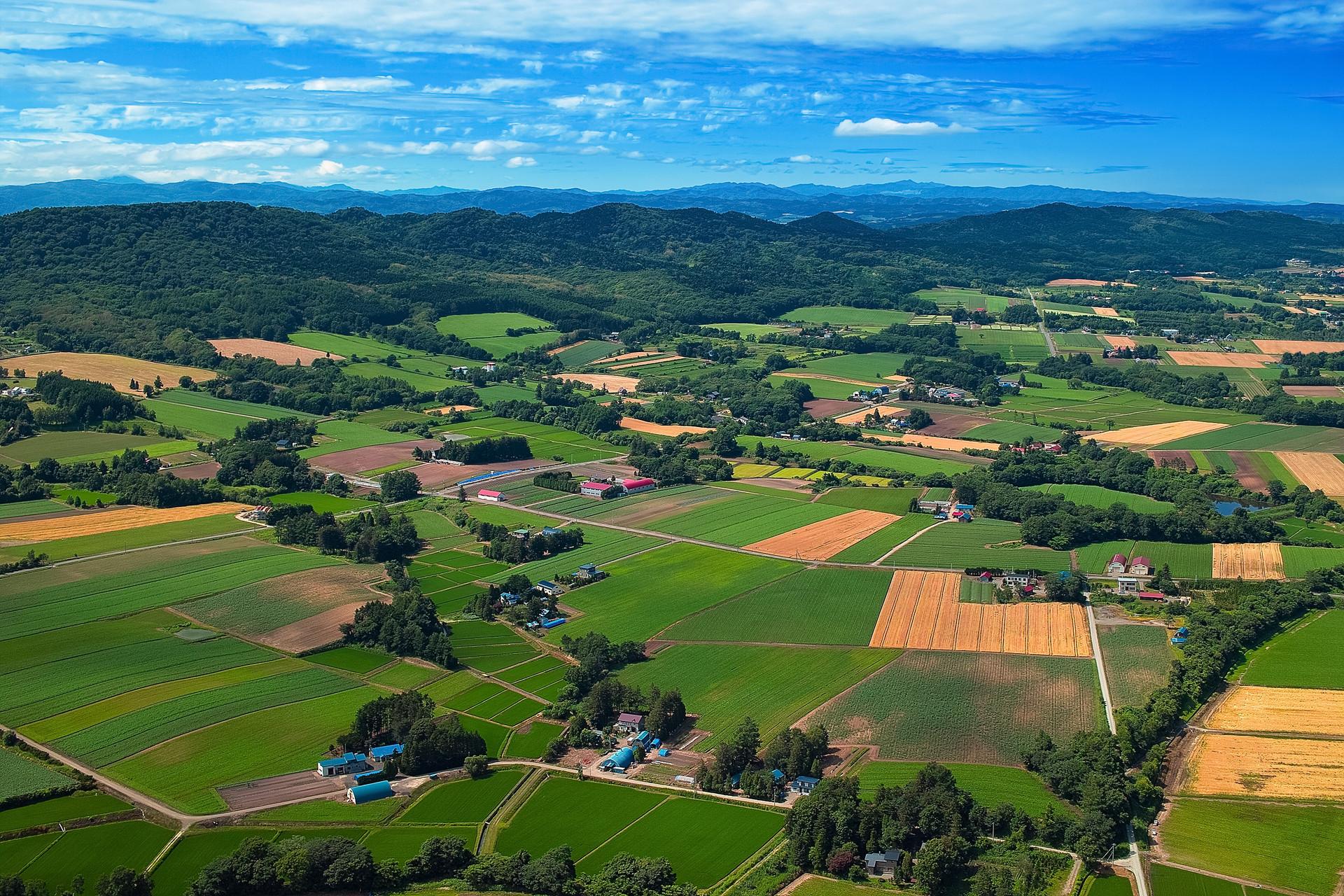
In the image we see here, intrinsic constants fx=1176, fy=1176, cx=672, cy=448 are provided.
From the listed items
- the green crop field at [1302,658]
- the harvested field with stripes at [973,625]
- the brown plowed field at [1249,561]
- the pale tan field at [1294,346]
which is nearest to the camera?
the green crop field at [1302,658]

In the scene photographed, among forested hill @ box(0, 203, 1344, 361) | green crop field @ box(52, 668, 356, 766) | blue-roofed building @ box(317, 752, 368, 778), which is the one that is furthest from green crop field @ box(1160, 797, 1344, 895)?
forested hill @ box(0, 203, 1344, 361)

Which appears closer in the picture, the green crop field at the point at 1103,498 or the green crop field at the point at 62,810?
the green crop field at the point at 62,810

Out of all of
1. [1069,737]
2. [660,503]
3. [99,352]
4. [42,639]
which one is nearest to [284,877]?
[42,639]

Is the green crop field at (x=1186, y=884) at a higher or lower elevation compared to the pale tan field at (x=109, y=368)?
lower

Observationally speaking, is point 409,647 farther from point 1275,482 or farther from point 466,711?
point 1275,482

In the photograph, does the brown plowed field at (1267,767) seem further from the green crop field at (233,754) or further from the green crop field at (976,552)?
the green crop field at (233,754)

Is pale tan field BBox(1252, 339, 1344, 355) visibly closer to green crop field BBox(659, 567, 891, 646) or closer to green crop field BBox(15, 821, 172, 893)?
green crop field BBox(659, 567, 891, 646)

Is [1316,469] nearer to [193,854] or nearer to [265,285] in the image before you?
[193,854]

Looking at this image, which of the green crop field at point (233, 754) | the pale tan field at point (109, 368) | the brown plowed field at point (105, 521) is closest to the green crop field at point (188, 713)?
the green crop field at point (233, 754)
